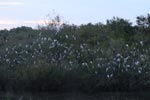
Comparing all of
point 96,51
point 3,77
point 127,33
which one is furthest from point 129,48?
point 3,77

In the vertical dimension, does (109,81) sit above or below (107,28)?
below

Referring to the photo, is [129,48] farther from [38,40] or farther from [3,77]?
[3,77]

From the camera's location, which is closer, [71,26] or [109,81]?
[109,81]

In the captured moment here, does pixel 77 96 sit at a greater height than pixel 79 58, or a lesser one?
lesser

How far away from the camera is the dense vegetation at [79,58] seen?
21.3m

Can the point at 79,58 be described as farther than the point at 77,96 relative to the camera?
Yes

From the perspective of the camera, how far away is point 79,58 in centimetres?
2311

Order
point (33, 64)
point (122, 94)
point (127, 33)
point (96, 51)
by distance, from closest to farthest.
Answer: point (122, 94)
point (33, 64)
point (96, 51)
point (127, 33)

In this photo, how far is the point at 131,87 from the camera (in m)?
21.1

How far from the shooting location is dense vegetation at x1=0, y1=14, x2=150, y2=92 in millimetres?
21281

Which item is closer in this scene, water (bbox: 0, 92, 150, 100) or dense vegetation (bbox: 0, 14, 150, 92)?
water (bbox: 0, 92, 150, 100)

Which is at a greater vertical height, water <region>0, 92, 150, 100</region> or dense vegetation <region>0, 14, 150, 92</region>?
dense vegetation <region>0, 14, 150, 92</region>

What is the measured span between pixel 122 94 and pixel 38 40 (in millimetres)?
5809

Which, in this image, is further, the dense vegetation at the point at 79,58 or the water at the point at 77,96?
the dense vegetation at the point at 79,58
